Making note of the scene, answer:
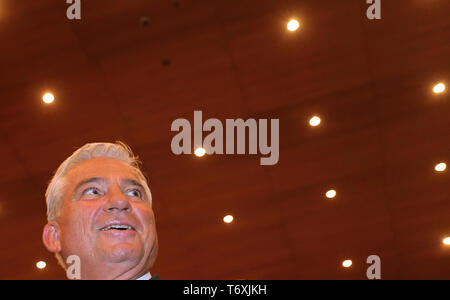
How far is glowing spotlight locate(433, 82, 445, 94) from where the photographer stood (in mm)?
7117

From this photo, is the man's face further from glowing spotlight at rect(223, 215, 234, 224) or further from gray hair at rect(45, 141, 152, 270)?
glowing spotlight at rect(223, 215, 234, 224)

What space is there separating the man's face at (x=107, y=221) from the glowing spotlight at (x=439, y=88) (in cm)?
587

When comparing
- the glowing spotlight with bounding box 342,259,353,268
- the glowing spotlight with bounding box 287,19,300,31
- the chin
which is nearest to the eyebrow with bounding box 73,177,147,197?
the chin

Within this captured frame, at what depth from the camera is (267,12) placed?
615cm

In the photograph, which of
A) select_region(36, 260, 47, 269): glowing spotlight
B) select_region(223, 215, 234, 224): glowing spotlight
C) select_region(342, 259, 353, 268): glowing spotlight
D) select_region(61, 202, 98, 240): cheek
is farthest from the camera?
select_region(342, 259, 353, 268): glowing spotlight

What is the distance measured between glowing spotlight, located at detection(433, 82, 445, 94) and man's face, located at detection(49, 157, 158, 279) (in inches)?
231

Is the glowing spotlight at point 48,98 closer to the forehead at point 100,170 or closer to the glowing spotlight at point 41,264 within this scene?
the glowing spotlight at point 41,264

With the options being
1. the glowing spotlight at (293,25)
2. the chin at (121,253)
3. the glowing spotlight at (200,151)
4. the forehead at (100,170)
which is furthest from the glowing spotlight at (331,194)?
the chin at (121,253)

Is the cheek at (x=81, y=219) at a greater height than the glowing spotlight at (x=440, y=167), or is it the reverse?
the glowing spotlight at (x=440, y=167)

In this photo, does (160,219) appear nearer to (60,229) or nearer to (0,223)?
(0,223)

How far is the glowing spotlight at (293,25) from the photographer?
20.5 ft

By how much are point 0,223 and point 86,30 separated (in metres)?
3.05
